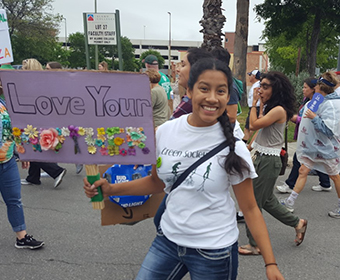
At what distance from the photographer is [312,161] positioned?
16.6ft

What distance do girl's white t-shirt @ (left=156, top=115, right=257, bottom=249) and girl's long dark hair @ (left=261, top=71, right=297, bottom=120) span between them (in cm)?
200

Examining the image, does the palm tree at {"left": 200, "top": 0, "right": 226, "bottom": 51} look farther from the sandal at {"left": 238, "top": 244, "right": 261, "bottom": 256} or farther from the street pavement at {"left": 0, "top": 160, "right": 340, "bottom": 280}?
the sandal at {"left": 238, "top": 244, "right": 261, "bottom": 256}

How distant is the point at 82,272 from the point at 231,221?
2.02 meters

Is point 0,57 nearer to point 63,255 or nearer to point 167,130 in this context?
point 63,255

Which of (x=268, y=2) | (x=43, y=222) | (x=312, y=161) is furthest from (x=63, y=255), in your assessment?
(x=268, y=2)

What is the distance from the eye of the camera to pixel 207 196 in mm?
1877

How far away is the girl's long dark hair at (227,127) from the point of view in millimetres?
1828

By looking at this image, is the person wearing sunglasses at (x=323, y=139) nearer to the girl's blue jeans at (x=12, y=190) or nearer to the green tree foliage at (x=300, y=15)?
the girl's blue jeans at (x=12, y=190)

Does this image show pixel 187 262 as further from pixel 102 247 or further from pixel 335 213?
pixel 335 213

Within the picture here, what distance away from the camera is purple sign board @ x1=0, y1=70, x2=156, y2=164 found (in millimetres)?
1919

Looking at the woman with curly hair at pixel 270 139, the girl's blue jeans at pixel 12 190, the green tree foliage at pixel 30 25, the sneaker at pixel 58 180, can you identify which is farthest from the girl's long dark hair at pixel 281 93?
the green tree foliage at pixel 30 25

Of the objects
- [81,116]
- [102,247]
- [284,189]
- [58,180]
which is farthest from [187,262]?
[58,180]

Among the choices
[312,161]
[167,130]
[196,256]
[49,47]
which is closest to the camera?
[196,256]

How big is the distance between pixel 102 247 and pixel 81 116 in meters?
2.31
